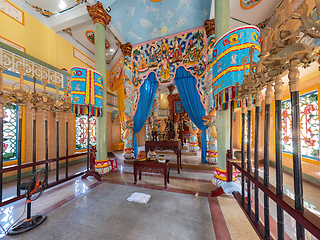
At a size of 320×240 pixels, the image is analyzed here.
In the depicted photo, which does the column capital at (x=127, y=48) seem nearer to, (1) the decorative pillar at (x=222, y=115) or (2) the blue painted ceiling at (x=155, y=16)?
(2) the blue painted ceiling at (x=155, y=16)

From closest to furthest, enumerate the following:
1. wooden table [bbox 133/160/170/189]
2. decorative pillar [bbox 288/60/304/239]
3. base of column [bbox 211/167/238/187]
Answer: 1. decorative pillar [bbox 288/60/304/239]
2. base of column [bbox 211/167/238/187]
3. wooden table [bbox 133/160/170/189]

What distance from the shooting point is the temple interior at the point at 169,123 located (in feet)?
2.73

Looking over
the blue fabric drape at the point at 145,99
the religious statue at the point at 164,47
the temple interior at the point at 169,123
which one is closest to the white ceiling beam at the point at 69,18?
the temple interior at the point at 169,123

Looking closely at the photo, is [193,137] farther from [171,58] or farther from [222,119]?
[171,58]

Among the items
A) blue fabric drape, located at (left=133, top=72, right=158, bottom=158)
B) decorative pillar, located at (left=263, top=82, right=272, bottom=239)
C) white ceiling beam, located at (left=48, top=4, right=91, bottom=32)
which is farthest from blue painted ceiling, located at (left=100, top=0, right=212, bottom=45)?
decorative pillar, located at (left=263, top=82, right=272, bottom=239)

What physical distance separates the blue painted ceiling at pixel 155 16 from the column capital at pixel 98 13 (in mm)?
196

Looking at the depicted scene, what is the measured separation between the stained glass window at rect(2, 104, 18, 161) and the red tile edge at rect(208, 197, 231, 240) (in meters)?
5.70

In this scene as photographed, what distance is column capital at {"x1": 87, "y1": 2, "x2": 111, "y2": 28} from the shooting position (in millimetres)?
3545

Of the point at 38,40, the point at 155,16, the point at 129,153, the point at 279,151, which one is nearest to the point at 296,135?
the point at 279,151

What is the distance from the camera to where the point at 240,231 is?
1.57 m

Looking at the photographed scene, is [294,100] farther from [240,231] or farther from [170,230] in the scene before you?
[170,230]

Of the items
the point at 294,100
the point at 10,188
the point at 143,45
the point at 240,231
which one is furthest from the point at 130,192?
the point at 143,45

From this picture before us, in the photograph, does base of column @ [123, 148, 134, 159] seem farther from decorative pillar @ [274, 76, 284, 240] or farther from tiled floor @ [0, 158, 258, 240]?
decorative pillar @ [274, 76, 284, 240]

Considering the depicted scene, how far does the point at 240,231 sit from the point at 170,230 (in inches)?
35.9
